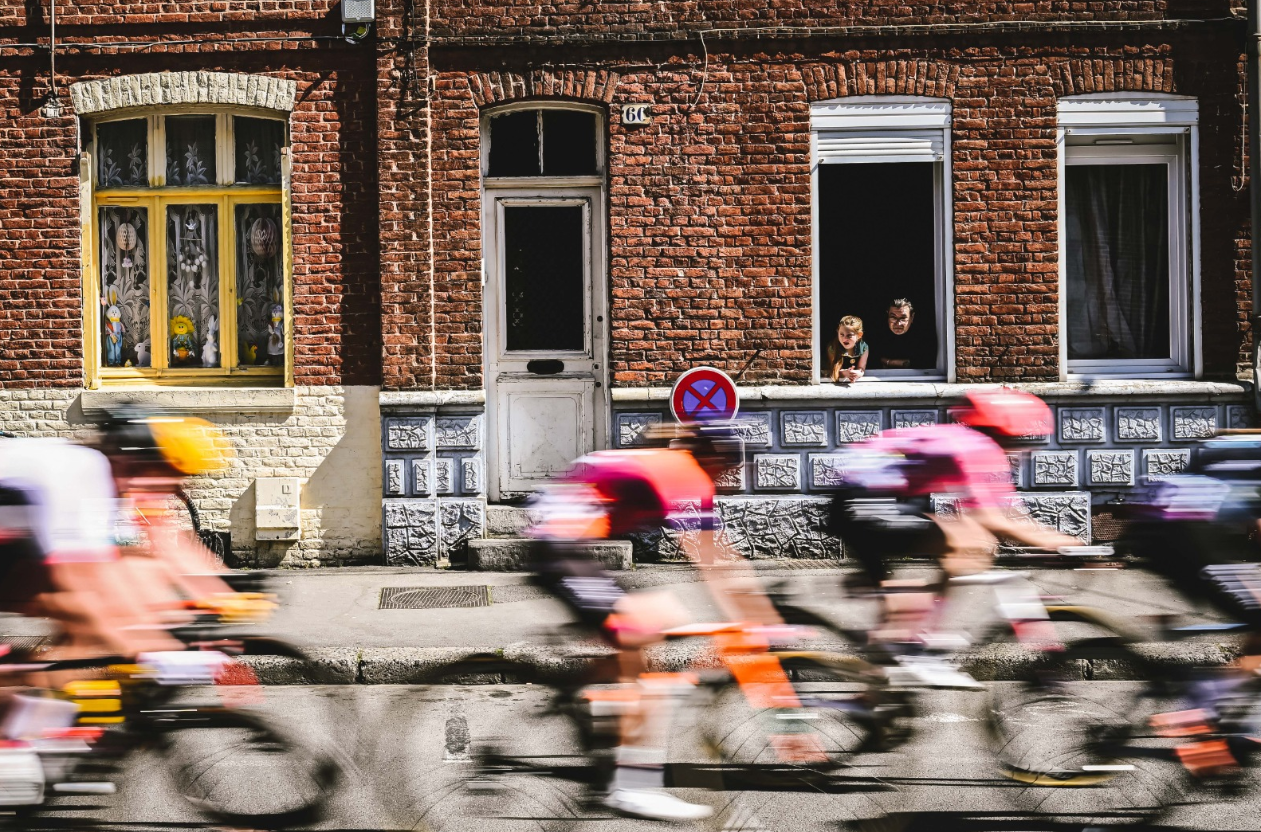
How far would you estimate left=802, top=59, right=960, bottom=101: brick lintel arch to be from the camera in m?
10.5

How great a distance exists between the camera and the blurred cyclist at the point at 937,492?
188 inches

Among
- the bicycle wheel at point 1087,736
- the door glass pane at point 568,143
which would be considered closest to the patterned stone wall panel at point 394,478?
the door glass pane at point 568,143

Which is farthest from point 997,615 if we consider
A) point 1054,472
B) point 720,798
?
point 1054,472

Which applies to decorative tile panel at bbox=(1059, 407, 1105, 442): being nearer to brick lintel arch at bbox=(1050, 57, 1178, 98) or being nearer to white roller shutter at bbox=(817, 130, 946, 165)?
white roller shutter at bbox=(817, 130, 946, 165)

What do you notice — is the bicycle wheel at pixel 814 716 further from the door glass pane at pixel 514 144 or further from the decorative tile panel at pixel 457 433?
the door glass pane at pixel 514 144

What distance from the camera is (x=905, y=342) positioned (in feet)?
35.7

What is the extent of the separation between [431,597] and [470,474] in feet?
4.96

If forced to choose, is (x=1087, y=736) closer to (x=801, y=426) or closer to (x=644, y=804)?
(x=644, y=804)

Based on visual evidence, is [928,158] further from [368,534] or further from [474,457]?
[368,534]

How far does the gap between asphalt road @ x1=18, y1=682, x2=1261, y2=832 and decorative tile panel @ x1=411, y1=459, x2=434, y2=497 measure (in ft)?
17.1

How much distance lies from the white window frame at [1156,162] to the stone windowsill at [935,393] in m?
0.26

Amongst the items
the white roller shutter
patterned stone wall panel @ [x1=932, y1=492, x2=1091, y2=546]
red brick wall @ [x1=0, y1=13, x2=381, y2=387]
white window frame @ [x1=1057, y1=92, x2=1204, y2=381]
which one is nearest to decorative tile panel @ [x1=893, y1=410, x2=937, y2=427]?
patterned stone wall panel @ [x1=932, y1=492, x2=1091, y2=546]

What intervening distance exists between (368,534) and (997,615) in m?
7.00

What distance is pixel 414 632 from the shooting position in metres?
7.97
